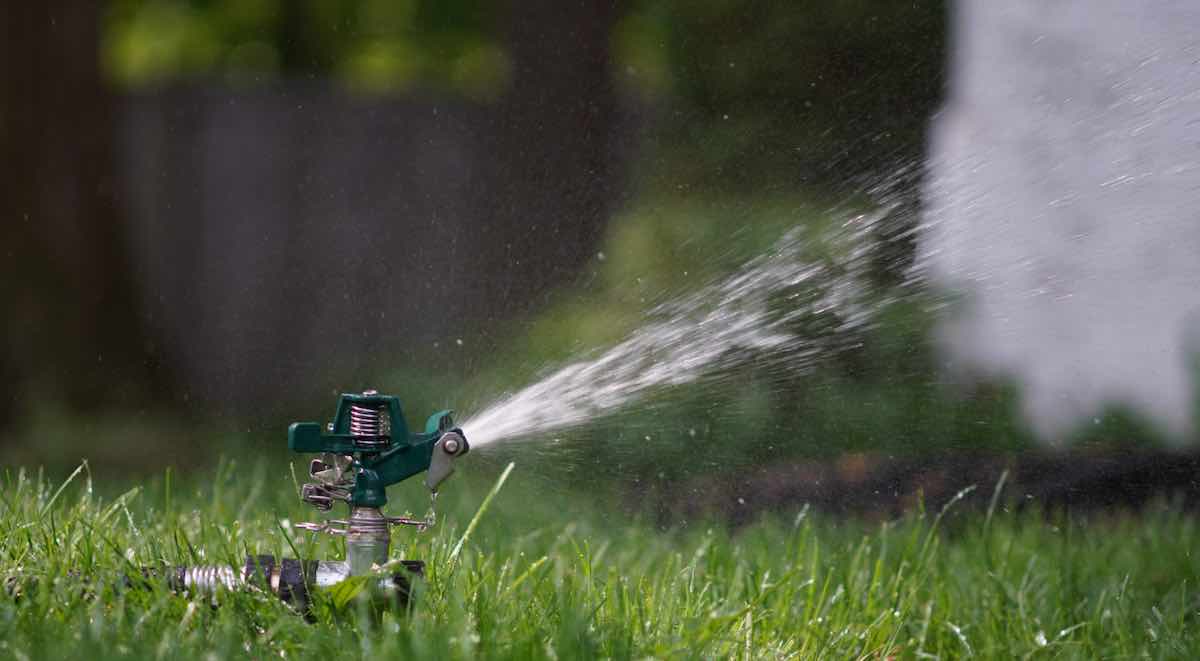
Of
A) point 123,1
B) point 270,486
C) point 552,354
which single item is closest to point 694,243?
point 552,354

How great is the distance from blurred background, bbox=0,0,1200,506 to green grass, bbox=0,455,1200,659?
39 cm

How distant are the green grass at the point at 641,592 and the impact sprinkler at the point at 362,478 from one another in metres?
0.04

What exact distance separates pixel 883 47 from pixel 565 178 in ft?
3.50

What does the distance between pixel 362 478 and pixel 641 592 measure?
18.1 inches

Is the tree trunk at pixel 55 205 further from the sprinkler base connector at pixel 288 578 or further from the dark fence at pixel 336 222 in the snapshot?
the sprinkler base connector at pixel 288 578

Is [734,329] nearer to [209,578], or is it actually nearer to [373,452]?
[373,452]

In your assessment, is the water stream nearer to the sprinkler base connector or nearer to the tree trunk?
the sprinkler base connector

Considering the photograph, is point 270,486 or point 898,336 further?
point 898,336

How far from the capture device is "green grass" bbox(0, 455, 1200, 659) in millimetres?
1952

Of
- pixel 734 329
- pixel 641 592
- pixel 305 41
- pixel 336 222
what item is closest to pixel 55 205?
pixel 336 222

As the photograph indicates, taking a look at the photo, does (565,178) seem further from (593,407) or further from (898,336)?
(593,407)

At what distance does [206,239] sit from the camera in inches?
242

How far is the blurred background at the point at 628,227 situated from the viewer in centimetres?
340

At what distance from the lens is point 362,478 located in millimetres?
2143
